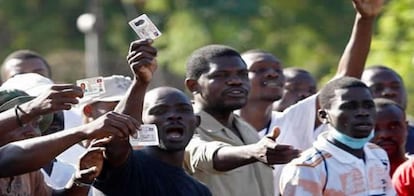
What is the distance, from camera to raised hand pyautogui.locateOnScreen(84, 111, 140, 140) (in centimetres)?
707

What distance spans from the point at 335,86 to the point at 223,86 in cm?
64

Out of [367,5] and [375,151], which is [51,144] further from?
[367,5]

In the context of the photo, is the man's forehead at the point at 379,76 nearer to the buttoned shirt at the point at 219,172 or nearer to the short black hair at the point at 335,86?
the short black hair at the point at 335,86

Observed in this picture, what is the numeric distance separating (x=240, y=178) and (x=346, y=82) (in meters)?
0.89

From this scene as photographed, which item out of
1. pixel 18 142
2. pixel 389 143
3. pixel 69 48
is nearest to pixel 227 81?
pixel 389 143

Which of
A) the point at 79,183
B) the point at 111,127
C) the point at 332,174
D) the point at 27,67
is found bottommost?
the point at 332,174

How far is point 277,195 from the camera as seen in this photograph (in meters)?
9.77

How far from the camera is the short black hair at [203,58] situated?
9297mm

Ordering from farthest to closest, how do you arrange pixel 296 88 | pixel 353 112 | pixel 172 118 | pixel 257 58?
pixel 296 88
pixel 257 58
pixel 353 112
pixel 172 118

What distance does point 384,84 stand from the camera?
36.7 ft

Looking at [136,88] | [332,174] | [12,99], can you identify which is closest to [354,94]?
[332,174]

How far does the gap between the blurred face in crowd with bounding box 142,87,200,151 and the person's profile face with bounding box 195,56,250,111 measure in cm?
57

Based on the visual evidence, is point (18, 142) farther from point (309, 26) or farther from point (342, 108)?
point (309, 26)

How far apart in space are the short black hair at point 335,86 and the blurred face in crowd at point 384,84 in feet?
6.00
